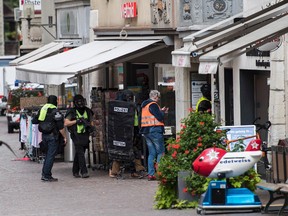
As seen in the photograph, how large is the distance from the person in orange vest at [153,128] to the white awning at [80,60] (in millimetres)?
1924

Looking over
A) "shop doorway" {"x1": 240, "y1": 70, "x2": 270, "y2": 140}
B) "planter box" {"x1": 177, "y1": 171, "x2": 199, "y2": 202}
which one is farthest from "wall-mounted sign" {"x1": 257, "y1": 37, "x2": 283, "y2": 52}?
"planter box" {"x1": 177, "y1": 171, "x2": 199, "y2": 202}

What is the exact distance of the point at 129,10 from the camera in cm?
2544

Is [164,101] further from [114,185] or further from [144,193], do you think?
[144,193]

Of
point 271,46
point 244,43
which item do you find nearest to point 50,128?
point 271,46

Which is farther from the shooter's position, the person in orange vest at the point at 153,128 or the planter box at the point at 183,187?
the person in orange vest at the point at 153,128

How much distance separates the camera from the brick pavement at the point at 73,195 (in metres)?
16.5

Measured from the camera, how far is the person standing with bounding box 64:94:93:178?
22.3 m

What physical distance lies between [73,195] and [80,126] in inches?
134

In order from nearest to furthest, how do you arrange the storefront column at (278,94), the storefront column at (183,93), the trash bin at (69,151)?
the storefront column at (278,94), the storefront column at (183,93), the trash bin at (69,151)

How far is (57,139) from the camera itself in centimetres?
2238

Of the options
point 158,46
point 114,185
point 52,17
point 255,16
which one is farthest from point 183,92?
point 52,17

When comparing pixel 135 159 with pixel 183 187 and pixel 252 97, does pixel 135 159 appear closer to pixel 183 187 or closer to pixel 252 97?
pixel 252 97

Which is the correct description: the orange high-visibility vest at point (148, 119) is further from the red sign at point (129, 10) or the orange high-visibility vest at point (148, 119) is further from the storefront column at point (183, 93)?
the red sign at point (129, 10)

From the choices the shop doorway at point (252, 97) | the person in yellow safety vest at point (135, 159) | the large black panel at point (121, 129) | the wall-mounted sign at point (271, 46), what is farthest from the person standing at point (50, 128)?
the wall-mounted sign at point (271, 46)
